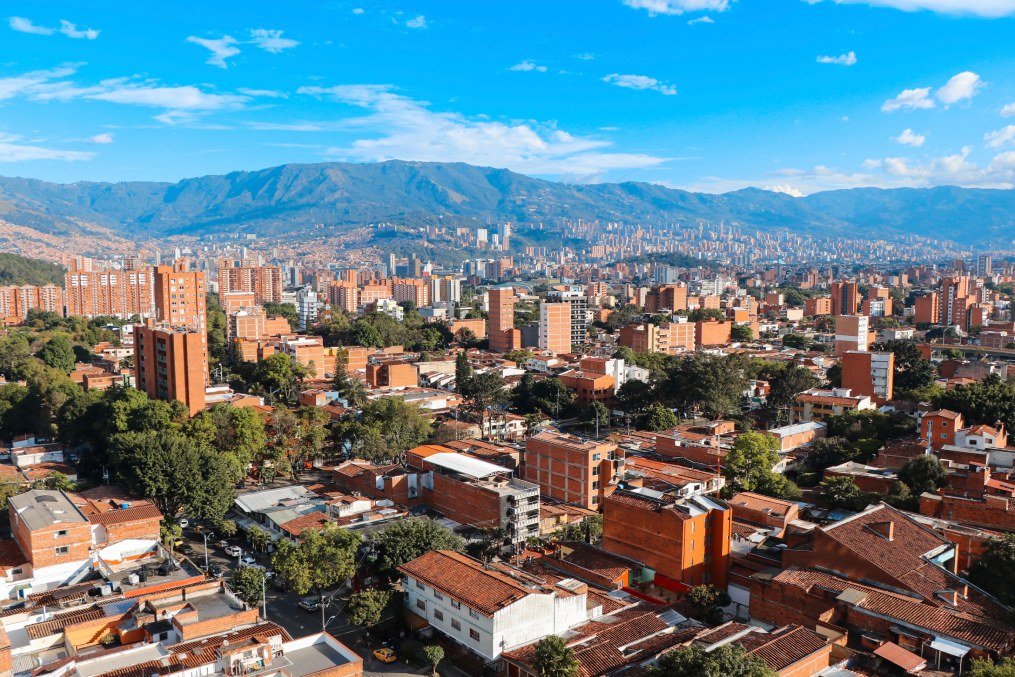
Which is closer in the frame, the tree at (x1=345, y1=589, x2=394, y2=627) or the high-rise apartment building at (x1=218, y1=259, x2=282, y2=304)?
the tree at (x1=345, y1=589, x2=394, y2=627)

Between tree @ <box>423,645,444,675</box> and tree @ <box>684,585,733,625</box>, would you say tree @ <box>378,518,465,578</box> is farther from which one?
tree @ <box>684,585,733,625</box>

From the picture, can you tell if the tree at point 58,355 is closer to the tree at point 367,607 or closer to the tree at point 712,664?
the tree at point 367,607

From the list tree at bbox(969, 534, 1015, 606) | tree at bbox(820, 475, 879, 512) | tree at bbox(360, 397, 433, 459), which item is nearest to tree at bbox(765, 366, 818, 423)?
tree at bbox(820, 475, 879, 512)

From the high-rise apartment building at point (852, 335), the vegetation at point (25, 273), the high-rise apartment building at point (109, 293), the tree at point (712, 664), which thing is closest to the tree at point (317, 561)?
the tree at point (712, 664)

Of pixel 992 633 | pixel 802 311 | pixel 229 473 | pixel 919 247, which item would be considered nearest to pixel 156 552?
pixel 229 473

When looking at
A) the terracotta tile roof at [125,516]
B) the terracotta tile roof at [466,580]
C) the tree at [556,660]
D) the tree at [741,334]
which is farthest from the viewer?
the tree at [741,334]

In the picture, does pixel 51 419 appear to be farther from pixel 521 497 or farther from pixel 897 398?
pixel 897 398
